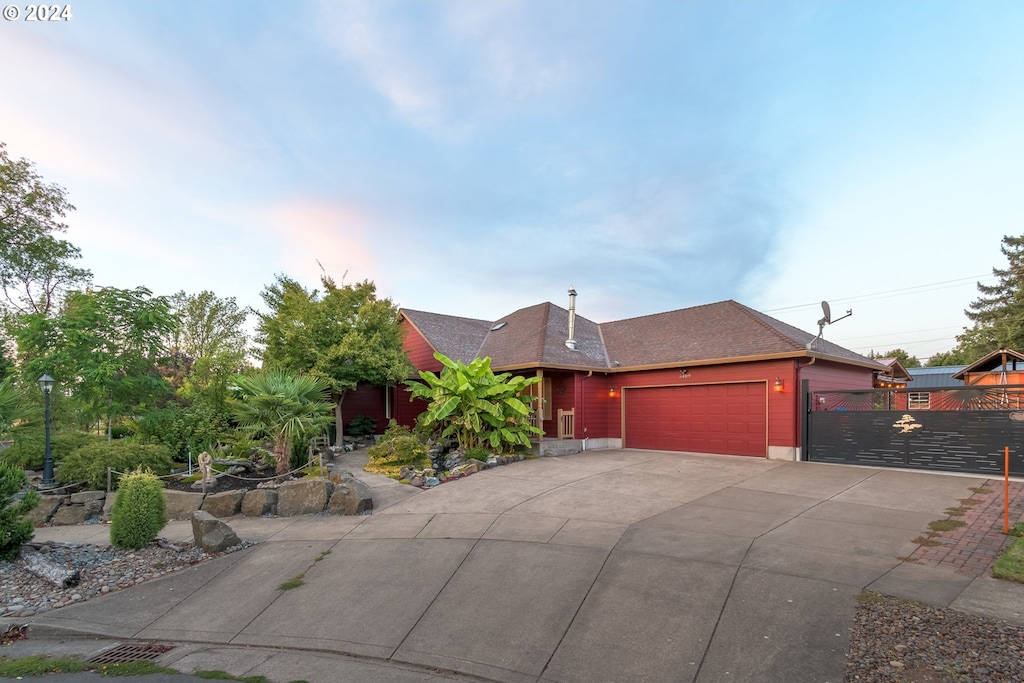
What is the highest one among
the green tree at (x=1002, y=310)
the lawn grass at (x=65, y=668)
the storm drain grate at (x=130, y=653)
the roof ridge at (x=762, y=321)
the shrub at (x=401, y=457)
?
the green tree at (x=1002, y=310)

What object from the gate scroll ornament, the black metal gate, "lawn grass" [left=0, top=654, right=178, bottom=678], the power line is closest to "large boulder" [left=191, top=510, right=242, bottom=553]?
"lawn grass" [left=0, top=654, right=178, bottom=678]

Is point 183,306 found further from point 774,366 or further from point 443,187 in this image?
point 774,366

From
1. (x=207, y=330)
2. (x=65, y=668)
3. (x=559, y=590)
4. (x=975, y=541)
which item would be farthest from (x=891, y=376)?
(x=207, y=330)

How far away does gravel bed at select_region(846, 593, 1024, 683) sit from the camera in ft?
9.59

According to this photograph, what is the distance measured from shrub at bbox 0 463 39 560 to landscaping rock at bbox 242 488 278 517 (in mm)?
2653

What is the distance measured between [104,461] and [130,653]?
21.3 ft

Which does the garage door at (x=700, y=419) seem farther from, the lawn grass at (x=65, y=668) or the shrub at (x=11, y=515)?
the shrub at (x=11, y=515)

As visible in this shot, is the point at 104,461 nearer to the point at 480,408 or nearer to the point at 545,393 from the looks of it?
the point at 480,408

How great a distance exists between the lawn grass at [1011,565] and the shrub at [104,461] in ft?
39.6

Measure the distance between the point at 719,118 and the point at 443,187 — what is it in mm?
8161

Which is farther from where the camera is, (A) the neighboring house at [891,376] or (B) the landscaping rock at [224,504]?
(A) the neighboring house at [891,376]

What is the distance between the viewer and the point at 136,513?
6.20 meters

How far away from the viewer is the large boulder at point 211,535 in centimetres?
616

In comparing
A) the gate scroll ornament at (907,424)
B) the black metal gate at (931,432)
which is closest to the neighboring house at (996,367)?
the black metal gate at (931,432)
